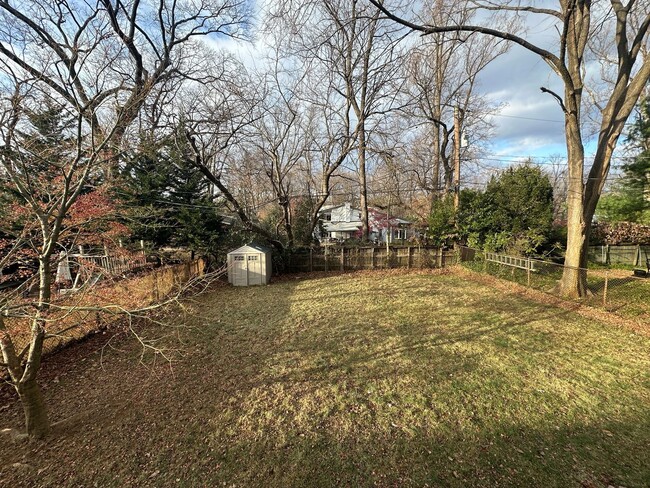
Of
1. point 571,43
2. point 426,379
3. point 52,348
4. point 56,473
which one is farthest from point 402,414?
point 571,43

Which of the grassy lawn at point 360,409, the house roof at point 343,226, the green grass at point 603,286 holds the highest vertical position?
the house roof at point 343,226

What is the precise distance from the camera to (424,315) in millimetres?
7012

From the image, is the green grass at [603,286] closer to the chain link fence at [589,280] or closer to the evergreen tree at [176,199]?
the chain link fence at [589,280]

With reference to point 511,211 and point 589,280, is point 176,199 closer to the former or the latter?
point 511,211

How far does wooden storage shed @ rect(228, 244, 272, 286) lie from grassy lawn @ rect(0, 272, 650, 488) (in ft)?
17.9

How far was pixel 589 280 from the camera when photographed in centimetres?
1024

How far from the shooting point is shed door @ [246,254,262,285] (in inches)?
467

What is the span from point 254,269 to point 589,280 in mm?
12965

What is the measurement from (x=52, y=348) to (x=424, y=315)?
796 cm

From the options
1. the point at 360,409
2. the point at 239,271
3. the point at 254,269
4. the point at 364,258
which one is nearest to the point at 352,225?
the point at 364,258

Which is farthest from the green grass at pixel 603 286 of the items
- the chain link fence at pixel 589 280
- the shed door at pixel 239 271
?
the shed door at pixel 239 271

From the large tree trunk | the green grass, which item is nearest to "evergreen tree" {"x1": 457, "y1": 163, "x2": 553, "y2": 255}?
the green grass

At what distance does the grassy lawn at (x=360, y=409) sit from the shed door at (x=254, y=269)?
18.1 feet

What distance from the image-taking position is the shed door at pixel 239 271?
11820mm
